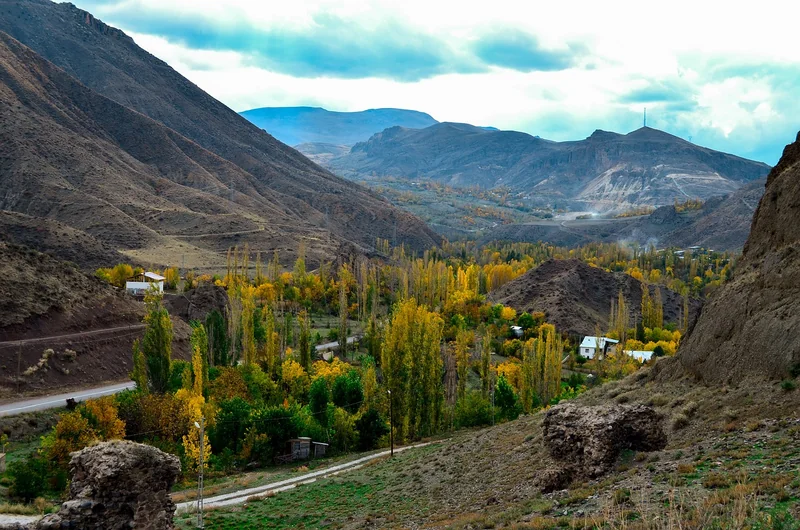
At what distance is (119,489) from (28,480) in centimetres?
1322

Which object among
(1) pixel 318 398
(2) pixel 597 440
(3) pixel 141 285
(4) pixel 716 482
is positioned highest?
(4) pixel 716 482

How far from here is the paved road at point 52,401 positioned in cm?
3816

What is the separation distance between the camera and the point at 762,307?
2209cm

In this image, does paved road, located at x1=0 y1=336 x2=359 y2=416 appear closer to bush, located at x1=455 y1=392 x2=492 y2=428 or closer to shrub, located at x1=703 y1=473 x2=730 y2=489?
bush, located at x1=455 y1=392 x2=492 y2=428

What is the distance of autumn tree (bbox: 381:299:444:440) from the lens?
4225 cm

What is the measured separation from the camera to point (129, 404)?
38.4 metres

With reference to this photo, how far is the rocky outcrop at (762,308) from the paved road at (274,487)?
16.7 m

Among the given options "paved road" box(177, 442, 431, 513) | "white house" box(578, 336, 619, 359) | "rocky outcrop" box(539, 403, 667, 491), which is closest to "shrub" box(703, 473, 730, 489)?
"rocky outcrop" box(539, 403, 667, 491)

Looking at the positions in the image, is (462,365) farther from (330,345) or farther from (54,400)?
(54,400)

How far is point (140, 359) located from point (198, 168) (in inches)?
4990

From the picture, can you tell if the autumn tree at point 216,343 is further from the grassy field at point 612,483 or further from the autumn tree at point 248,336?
the grassy field at point 612,483

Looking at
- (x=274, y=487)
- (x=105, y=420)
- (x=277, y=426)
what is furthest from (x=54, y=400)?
(x=274, y=487)

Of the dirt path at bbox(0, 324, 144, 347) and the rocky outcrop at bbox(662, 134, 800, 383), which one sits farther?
the dirt path at bbox(0, 324, 144, 347)

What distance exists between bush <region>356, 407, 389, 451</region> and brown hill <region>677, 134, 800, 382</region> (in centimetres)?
2240
